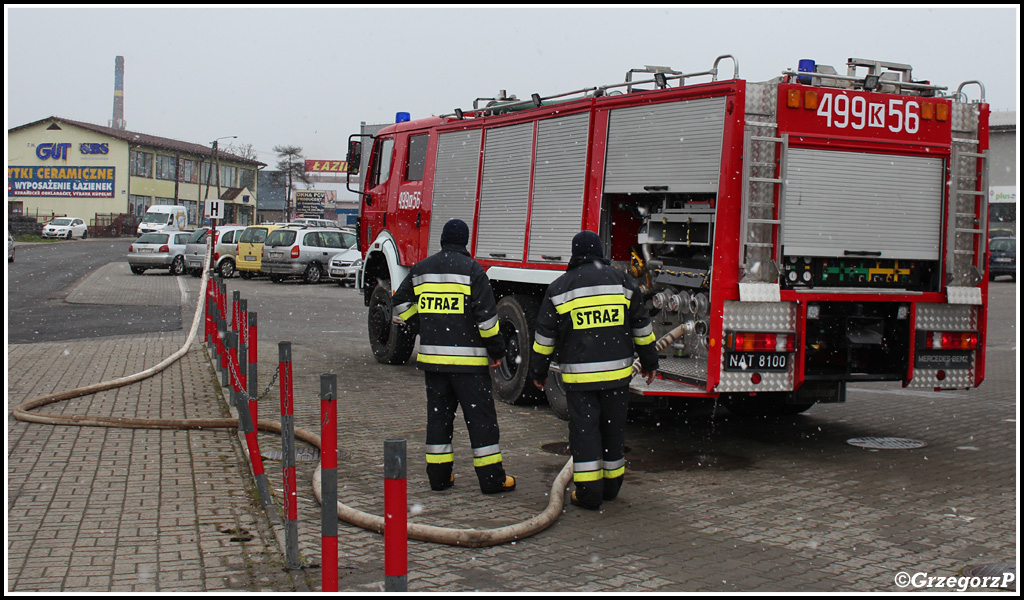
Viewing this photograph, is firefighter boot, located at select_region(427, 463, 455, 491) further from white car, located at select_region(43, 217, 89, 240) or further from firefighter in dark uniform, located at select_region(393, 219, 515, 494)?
white car, located at select_region(43, 217, 89, 240)

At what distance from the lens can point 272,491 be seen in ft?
21.2

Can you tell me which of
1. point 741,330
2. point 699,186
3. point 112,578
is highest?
point 699,186

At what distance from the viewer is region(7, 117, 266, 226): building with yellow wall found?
7175cm

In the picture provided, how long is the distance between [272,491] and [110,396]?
4381 millimetres

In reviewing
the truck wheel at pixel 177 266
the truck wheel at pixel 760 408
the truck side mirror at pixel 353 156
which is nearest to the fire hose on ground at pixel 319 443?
the truck wheel at pixel 760 408

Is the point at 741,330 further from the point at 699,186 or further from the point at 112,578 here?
the point at 112,578

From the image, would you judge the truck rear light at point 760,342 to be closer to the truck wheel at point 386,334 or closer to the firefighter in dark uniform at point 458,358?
the firefighter in dark uniform at point 458,358

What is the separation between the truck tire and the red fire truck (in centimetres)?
3

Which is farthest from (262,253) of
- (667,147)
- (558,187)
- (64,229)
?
(64,229)

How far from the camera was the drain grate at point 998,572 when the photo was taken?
482 cm

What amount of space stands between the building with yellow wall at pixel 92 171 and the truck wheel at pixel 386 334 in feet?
194

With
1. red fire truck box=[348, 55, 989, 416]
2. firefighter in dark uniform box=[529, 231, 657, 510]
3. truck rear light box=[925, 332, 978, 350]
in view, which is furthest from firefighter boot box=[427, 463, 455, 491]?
truck rear light box=[925, 332, 978, 350]

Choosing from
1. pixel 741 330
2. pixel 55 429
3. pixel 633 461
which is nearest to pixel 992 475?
pixel 741 330

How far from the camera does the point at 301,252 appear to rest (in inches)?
1210
